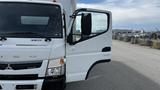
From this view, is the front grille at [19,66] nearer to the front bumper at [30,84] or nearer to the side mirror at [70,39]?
the front bumper at [30,84]

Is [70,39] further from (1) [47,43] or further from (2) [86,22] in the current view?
(1) [47,43]

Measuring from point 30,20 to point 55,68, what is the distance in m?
1.34

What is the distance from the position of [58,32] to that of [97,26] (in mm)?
1531

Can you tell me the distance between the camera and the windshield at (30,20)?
23.6ft

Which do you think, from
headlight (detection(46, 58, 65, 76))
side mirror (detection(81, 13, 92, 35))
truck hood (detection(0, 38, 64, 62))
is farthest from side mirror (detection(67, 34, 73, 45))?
headlight (detection(46, 58, 65, 76))

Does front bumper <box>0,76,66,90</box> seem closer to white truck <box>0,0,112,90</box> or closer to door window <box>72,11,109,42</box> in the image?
white truck <box>0,0,112,90</box>

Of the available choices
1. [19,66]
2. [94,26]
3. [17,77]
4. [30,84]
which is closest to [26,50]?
[19,66]

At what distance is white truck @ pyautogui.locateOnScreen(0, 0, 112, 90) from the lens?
6.50 metres

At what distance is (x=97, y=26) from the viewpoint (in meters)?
8.62

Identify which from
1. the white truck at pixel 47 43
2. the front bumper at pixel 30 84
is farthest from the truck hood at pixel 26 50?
the front bumper at pixel 30 84

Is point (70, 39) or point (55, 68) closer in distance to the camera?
point (55, 68)

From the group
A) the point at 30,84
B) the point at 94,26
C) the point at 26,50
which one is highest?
the point at 94,26

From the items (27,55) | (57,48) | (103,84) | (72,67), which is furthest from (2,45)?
(103,84)

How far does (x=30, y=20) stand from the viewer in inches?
294
